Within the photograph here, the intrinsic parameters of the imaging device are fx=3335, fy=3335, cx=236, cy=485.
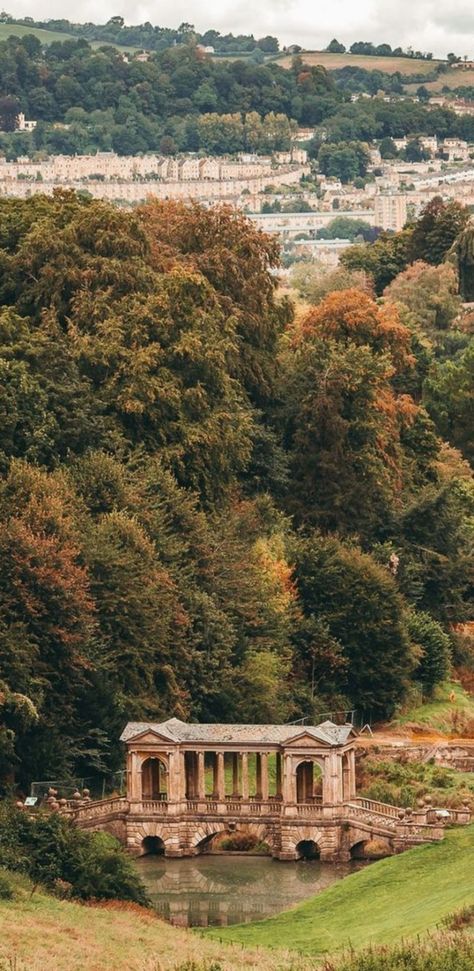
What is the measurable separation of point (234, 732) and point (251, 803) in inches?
69.3

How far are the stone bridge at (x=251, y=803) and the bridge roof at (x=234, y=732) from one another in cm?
2

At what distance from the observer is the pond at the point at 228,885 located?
199 ft

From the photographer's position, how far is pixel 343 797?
6525 cm

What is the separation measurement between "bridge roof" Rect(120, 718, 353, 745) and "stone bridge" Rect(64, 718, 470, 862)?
0.02 meters

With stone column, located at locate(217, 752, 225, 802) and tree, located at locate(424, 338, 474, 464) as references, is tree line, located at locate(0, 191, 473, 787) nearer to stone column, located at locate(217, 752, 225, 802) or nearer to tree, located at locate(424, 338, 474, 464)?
stone column, located at locate(217, 752, 225, 802)

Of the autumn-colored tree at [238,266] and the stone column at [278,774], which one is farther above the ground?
the autumn-colored tree at [238,266]

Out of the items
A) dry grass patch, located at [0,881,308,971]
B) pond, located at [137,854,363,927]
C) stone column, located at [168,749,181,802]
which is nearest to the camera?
dry grass patch, located at [0,881,308,971]

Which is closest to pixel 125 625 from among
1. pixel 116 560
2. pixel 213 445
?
pixel 116 560

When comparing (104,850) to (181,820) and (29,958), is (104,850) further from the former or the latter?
(29,958)

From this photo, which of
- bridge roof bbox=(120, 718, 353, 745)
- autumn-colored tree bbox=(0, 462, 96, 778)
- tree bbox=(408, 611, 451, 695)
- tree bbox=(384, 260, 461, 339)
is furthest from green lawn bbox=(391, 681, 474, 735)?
tree bbox=(384, 260, 461, 339)

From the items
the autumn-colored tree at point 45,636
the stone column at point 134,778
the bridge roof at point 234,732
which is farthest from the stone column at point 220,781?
the autumn-colored tree at point 45,636

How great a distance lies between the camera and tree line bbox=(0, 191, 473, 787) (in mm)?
68375

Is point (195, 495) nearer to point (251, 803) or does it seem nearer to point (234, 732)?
point (234, 732)

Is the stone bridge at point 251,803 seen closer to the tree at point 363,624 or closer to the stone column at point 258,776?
the stone column at point 258,776
